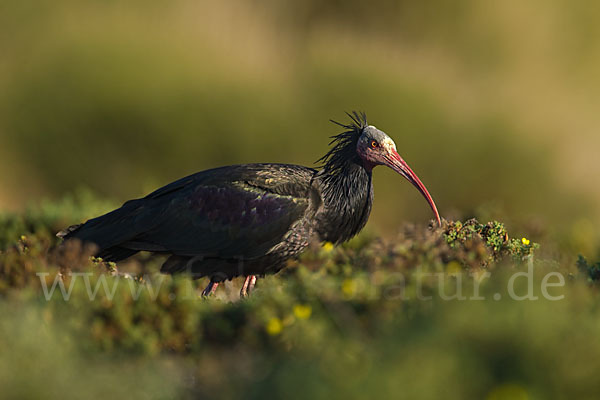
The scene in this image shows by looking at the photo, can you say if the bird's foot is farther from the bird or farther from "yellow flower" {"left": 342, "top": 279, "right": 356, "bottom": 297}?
"yellow flower" {"left": 342, "top": 279, "right": 356, "bottom": 297}

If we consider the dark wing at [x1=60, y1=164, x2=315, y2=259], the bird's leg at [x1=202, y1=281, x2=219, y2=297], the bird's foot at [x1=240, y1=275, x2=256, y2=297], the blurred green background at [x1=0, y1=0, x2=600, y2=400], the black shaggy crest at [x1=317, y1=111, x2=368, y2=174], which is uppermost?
the blurred green background at [x1=0, y1=0, x2=600, y2=400]

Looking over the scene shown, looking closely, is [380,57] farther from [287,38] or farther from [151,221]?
[151,221]

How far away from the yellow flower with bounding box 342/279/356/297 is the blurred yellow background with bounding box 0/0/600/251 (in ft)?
25.1

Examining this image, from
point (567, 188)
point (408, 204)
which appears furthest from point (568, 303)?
point (567, 188)

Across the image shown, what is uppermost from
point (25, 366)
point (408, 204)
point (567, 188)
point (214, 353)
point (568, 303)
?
point (567, 188)

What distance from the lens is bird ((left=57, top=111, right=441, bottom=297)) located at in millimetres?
6934

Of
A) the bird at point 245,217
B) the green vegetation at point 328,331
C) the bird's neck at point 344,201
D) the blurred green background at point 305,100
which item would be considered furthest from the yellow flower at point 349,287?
the blurred green background at point 305,100

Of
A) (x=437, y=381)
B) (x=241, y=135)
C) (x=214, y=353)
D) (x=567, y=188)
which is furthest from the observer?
(x=567, y=188)

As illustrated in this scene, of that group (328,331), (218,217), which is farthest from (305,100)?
(328,331)

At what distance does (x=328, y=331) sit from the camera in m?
4.77

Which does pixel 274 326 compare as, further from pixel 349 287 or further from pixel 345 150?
pixel 345 150

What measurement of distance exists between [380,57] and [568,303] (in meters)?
10.4

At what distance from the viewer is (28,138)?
13500 millimetres

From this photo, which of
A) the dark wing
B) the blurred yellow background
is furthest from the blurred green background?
the dark wing
